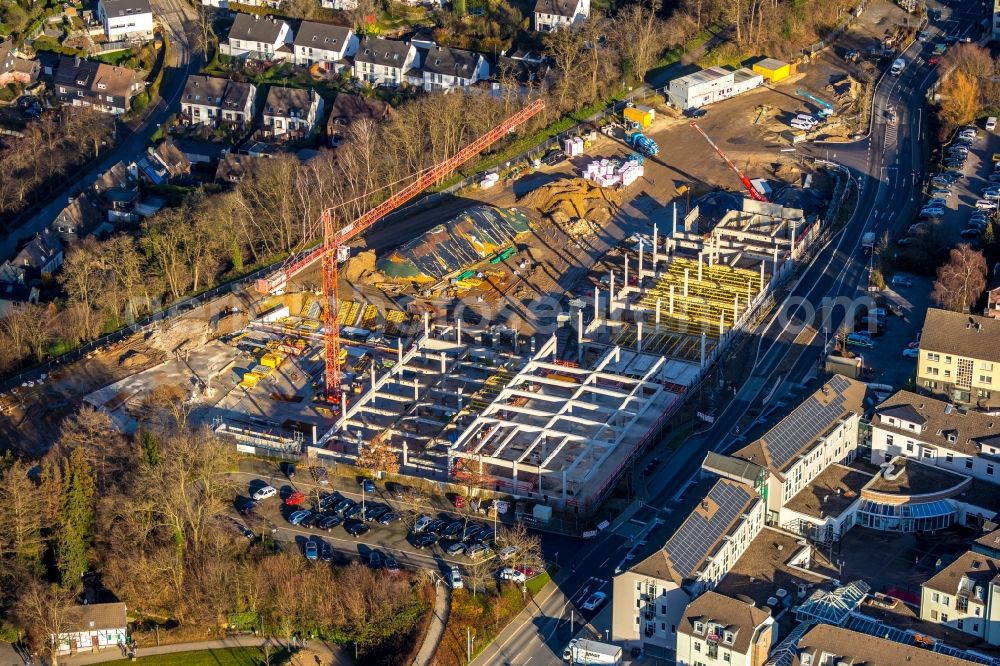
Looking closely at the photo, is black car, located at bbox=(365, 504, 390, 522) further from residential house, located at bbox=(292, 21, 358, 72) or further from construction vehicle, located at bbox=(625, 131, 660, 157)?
residential house, located at bbox=(292, 21, 358, 72)

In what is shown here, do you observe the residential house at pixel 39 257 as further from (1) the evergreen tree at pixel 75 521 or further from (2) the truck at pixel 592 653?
(2) the truck at pixel 592 653

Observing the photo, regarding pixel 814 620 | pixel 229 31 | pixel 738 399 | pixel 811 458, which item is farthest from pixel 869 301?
pixel 229 31

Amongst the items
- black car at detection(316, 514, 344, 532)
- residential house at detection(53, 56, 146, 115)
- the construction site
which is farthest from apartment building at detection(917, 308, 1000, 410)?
residential house at detection(53, 56, 146, 115)

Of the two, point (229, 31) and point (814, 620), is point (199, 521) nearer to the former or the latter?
point (814, 620)

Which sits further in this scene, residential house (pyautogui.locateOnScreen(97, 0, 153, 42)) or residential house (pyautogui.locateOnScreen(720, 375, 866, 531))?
residential house (pyautogui.locateOnScreen(97, 0, 153, 42))

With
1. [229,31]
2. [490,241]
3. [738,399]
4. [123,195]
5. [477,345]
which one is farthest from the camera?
[229,31]

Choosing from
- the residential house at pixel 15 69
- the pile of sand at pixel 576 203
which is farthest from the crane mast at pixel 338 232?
the residential house at pixel 15 69
